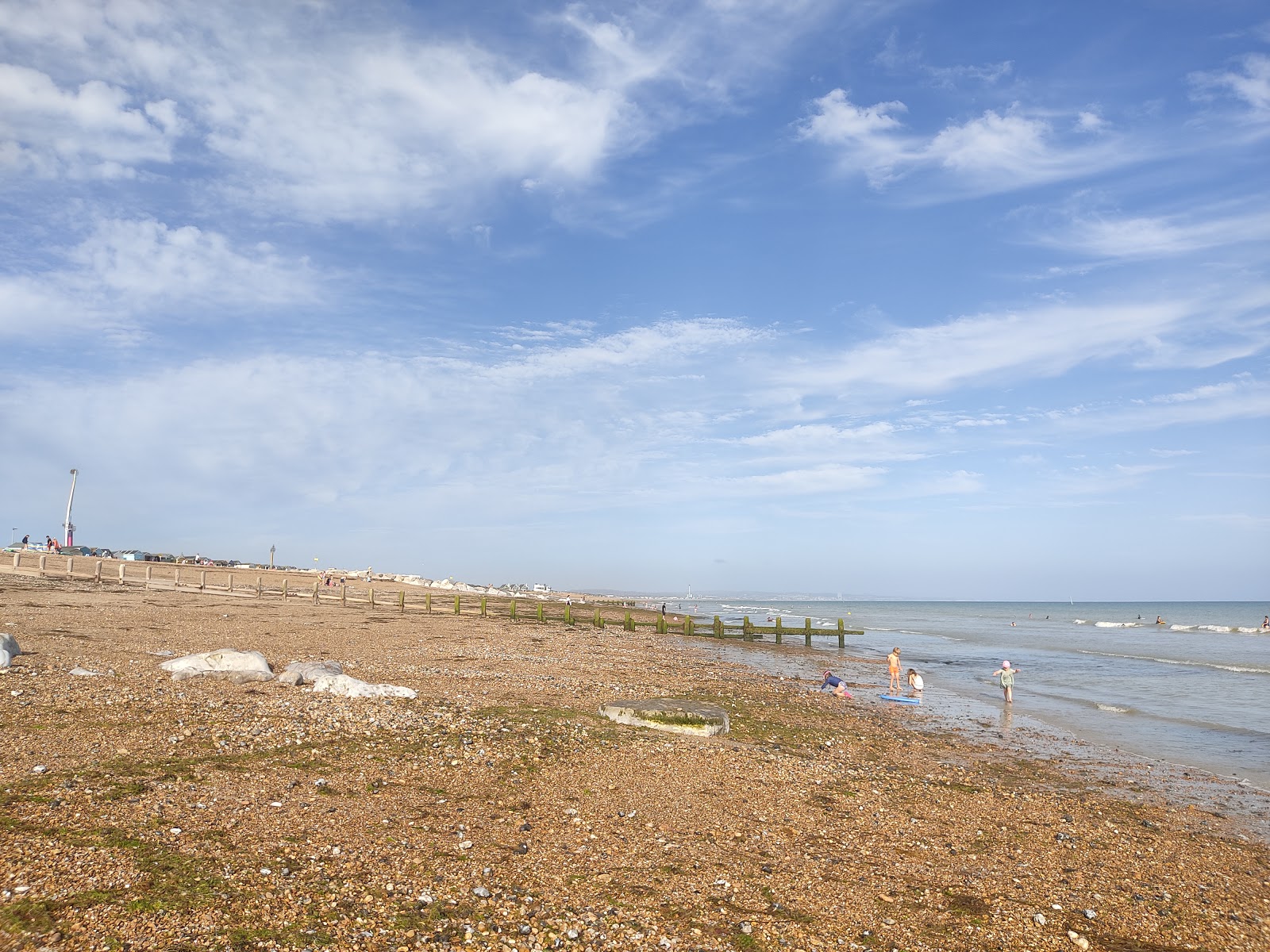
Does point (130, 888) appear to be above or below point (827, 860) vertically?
above

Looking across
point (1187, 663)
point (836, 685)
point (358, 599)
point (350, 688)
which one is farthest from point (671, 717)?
point (358, 599)

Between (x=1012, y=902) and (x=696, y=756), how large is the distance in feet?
19.9

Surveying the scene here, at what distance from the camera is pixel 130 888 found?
6.54 metres

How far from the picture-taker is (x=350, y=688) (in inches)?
619

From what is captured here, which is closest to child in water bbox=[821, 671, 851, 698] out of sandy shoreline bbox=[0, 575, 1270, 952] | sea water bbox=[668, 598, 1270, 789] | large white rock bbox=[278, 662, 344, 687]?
sea water bbox=[668, 598, 1270, 789]

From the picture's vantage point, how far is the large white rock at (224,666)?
16.5m

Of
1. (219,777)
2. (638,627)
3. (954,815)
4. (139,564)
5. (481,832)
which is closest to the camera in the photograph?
(481,832)

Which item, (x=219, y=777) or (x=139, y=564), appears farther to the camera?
(x=139, y=564)

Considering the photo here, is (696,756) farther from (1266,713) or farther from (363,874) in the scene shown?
(1266,713)

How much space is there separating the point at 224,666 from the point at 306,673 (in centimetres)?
208

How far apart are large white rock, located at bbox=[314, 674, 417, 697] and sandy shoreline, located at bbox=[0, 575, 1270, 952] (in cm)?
58

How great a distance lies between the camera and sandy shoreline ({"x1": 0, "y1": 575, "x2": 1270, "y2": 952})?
6734 millimetres

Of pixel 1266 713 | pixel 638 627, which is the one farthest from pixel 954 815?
pixel 638 627

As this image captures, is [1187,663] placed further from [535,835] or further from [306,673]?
[535,835]
